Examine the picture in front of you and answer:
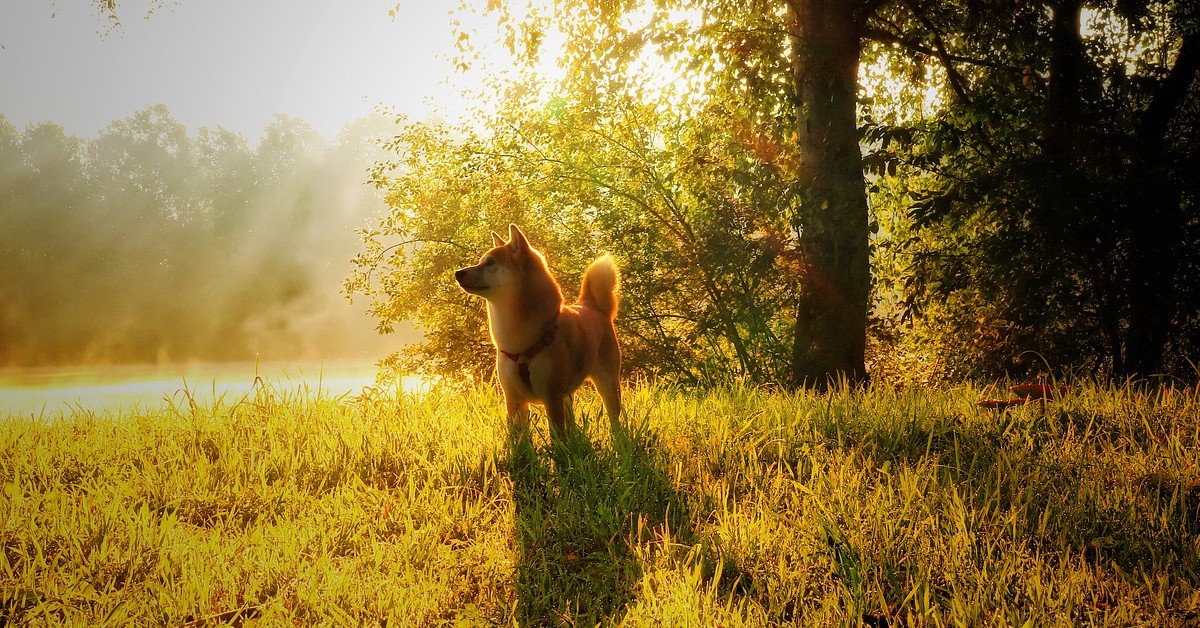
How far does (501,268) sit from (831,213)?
473 centimetres

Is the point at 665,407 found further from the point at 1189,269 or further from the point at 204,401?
the point at 1189,269

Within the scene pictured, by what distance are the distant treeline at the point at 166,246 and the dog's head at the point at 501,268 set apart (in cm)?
3929

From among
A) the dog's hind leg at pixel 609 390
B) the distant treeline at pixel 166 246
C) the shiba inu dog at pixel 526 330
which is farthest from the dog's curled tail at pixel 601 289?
the distant treeline at pixel 166 246

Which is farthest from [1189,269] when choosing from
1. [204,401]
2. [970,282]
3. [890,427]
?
[204,401]

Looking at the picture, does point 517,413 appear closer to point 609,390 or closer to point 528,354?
point 528,354

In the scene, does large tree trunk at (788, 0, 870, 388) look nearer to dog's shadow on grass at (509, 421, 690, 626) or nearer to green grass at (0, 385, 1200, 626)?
green grass at (0, 385, 1200, 626)

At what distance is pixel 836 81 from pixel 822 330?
104 inches

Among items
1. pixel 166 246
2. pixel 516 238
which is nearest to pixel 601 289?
pixel 516 238

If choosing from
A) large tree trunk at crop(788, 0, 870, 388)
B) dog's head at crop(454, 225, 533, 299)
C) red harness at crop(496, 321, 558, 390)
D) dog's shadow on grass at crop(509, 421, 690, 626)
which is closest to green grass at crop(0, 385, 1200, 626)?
dog's shadow on grass at crop(509, 421, 690, 626)

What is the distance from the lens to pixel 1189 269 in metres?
8.95

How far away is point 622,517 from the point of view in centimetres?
395

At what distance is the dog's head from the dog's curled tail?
4.31 ft

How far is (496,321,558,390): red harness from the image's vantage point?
5309 mm

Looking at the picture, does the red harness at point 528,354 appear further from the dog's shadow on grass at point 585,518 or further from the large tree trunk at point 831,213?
the large tree trunk at point 831,213
